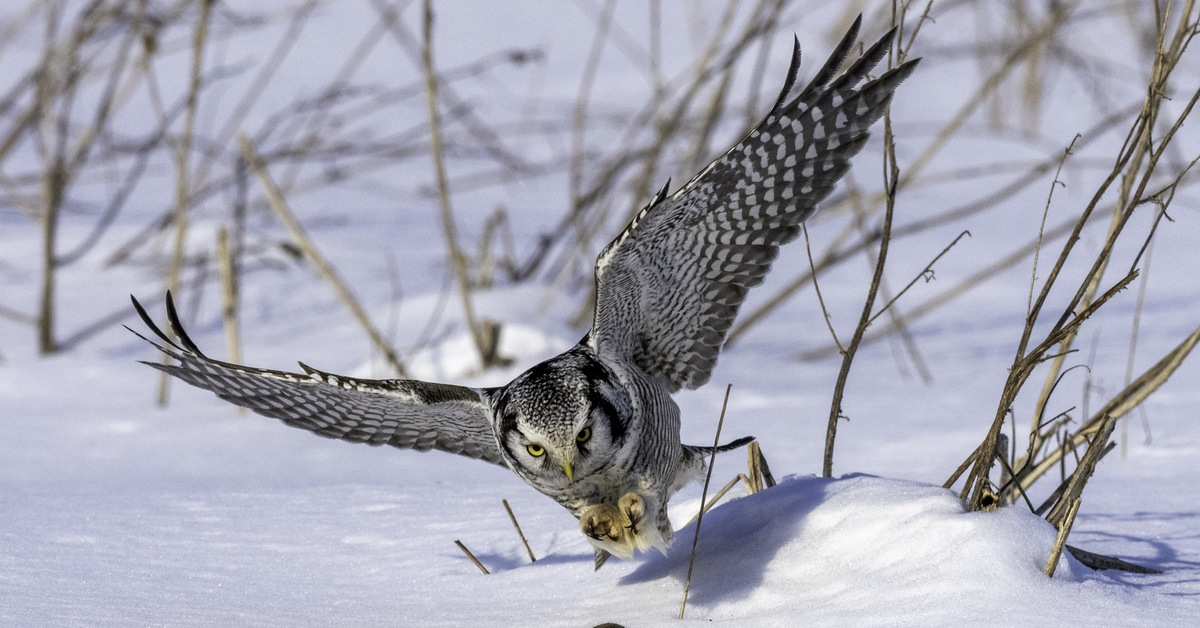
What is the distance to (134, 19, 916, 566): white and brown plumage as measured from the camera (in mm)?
2461

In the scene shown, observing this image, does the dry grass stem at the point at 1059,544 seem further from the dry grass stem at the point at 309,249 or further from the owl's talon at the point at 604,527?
the dry grass stem at the point at 309,249

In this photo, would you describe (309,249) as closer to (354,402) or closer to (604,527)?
(354,402)

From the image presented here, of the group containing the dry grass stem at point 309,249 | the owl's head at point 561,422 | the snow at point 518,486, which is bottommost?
the snow at point 518,486

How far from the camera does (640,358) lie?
3027 millimetres

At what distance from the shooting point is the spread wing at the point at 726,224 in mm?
2506

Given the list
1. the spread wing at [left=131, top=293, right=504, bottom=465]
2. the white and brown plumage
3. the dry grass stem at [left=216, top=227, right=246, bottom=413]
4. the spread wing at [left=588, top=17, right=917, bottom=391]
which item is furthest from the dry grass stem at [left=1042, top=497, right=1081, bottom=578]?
the dry grass stem at [left=216, top=227, right=246, bottom=413]

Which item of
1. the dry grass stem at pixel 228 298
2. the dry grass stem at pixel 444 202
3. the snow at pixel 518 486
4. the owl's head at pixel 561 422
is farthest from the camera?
the dry grass stem at pixel 228 298

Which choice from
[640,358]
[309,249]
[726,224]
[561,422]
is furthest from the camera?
[309,249]

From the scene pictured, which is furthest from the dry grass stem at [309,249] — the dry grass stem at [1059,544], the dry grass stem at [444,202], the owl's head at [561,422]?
the dry grass stem at [1059,544]

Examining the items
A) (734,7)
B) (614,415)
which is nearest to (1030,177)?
(734,7)

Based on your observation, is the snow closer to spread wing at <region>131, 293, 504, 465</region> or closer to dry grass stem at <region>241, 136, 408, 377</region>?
spread wing at <region>131, 293, 504, 465</region>

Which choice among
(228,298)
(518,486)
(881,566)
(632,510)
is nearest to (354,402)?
(632,510)

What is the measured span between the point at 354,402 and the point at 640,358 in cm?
74

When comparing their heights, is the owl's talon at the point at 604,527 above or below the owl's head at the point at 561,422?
below
